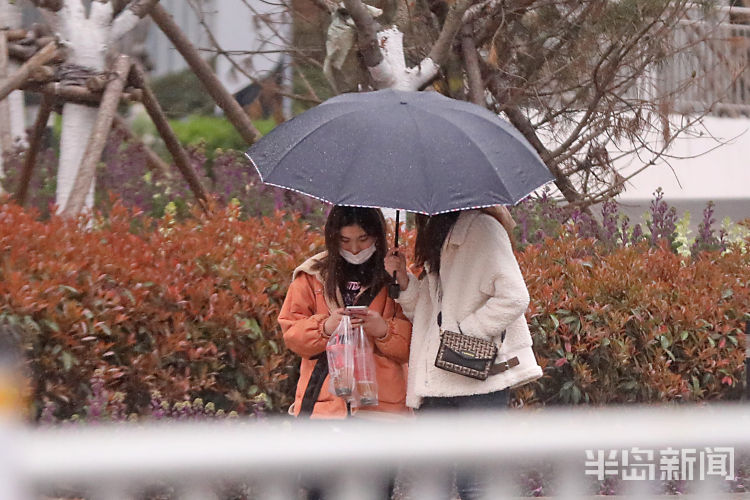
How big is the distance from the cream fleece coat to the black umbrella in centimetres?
15

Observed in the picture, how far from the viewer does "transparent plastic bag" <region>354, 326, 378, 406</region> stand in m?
3.25

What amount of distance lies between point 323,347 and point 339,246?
12.3 inches

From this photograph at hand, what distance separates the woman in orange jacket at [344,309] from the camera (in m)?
3.31

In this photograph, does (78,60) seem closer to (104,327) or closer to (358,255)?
(104,327)

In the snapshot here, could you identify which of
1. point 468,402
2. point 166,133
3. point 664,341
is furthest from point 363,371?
point 166,133

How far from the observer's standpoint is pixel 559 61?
21.2ft

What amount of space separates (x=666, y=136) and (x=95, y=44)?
3174mm

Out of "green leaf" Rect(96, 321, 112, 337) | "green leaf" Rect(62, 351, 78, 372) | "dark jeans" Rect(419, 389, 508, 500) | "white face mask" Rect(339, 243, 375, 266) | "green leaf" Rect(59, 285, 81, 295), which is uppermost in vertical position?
"white face mask" Rect(339, 243, 375, 266)

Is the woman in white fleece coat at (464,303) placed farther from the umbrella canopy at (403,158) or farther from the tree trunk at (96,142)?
the tree trunk at (96,142)

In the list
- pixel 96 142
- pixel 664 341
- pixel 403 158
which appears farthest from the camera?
pixel 96 142

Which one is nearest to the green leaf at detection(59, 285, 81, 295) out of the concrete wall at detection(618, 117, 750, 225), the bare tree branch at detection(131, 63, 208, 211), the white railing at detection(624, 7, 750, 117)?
the bare tree branch at detection(131, 63, 208, 211)

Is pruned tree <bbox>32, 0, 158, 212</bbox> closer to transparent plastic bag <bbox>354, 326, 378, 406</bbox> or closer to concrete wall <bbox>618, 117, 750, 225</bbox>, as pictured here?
transparent plastic bag <bbox>354, 326, 378, 406</bbox>

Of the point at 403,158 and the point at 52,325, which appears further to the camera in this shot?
the point at 52,325

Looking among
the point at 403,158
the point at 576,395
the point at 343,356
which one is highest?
the point at 403,158
